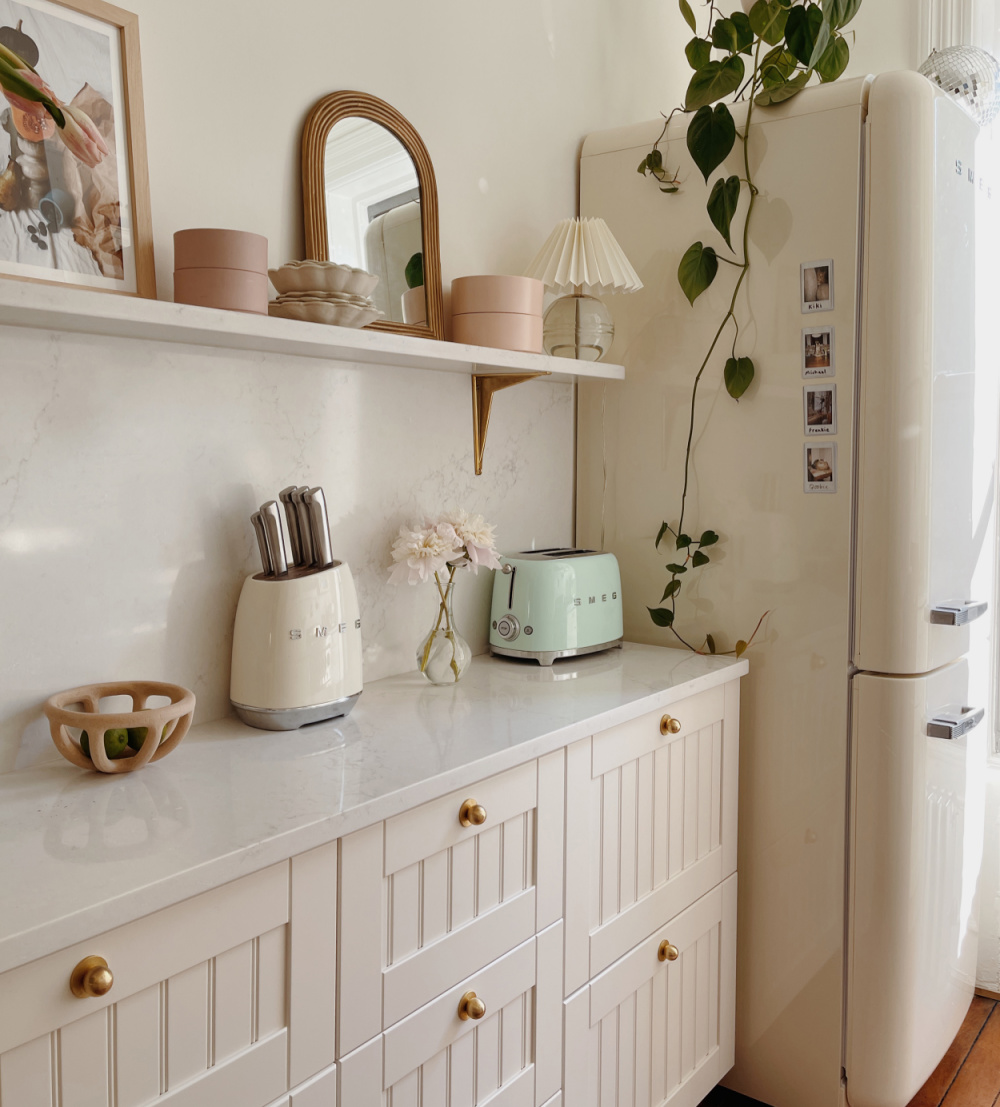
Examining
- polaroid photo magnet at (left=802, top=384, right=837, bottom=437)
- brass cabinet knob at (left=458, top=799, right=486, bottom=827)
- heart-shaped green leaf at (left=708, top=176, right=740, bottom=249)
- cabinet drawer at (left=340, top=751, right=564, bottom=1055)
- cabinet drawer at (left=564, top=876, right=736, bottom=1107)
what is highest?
heart-shaped green leaf at (left=708, top=176, right=740, bottom=249)

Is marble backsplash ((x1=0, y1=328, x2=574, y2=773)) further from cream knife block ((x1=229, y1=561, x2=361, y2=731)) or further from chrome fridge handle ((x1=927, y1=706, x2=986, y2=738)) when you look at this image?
chrome fridge handle ((x1=927, y1=706, x2=986, y2=738))

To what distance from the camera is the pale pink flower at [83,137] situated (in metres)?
1.19

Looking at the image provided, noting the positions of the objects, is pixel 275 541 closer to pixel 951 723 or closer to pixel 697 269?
pixel 697 269

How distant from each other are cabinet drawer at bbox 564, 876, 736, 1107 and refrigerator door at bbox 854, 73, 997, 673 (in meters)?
0.60

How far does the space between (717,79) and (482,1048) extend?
1696mm

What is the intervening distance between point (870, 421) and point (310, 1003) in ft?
4.32

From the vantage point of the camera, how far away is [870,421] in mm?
1699

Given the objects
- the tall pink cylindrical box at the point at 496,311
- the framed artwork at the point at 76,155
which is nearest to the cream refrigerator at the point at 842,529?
the tall pink cylindrical box at the point at 496,311

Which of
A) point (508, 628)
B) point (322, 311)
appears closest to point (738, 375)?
point (508, 628)

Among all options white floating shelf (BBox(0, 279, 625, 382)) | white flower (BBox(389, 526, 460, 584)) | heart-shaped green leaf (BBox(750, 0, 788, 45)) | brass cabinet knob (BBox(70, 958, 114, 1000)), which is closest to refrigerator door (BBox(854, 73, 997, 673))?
heart-shaped green leaf (BBox(750, 0, 788, 45))

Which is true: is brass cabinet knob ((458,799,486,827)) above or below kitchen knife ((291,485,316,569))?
below

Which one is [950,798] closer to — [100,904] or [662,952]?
[662,952]

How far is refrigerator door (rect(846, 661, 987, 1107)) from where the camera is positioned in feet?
5.69

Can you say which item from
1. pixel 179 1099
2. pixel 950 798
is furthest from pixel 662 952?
Answer: pixel 179 1099
